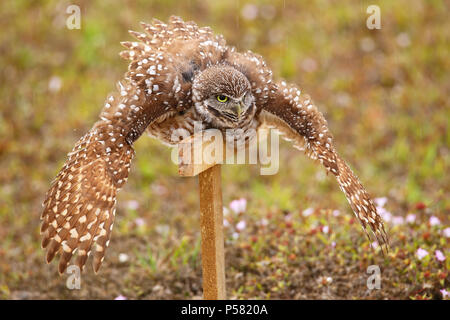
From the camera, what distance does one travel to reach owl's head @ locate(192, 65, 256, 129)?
3.56 meters

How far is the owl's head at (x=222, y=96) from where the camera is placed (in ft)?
11.7

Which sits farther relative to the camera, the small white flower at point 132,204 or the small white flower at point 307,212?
the small white flower at point 132,204

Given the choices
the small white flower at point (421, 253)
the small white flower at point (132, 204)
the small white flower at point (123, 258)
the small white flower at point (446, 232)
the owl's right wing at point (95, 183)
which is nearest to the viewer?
the owl's right wing at point (95, 183)

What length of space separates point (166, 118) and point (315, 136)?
38.1 inches

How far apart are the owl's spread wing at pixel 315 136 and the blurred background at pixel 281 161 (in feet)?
3.22

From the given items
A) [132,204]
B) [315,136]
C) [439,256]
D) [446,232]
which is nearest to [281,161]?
[132,204]

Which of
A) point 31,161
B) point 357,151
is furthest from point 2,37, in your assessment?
point 357,151

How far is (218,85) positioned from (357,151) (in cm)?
432

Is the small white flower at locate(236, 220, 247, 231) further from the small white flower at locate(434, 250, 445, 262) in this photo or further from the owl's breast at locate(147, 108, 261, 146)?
the small white flower at locate(434, 250, 445, 262)

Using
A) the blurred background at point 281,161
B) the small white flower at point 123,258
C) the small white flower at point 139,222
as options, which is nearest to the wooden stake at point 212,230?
the blurred background at point 281,161

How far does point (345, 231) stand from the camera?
505 centimetres

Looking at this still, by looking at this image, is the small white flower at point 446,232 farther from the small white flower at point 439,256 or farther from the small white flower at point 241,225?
the small white flower at point 241,225

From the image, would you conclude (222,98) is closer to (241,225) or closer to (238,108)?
(238,108)

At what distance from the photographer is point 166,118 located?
383 centimetres
